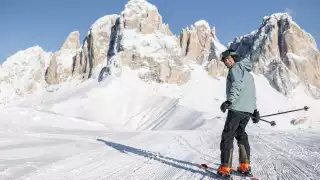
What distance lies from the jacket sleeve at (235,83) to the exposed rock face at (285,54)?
8610 centimetres

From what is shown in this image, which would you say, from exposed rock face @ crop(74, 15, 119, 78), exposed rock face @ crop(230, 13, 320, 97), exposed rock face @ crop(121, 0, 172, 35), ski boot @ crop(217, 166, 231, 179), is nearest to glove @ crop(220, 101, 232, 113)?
ski boot @ crop(217, 166, 231, 179)

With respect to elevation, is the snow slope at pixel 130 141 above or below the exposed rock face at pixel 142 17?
below

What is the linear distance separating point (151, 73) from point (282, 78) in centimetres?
3308

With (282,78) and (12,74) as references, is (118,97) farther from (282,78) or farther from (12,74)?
(12,74)

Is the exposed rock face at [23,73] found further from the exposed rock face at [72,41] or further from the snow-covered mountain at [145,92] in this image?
the exposed rock face at [72,41]

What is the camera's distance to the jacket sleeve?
5906 millimetres

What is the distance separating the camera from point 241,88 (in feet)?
20.0

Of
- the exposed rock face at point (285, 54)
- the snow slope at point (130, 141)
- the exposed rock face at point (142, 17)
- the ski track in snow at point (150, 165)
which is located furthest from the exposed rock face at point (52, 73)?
the ski track in snow at point (150, 165)

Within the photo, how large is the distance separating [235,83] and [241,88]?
0.19m

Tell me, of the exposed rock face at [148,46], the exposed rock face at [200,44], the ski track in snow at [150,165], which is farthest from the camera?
the exposed rock face at [200,44]

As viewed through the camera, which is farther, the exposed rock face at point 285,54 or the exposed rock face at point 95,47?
the exposed rock face at point 95,47

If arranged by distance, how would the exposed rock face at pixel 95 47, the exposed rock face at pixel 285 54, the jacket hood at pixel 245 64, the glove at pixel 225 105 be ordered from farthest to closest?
the exposed rock face at pixel 95 47, the exposed rock face at pixel 285 54, the jacket hood at pixel 245 64, the glove at pixel 225 105

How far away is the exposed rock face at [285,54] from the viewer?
90.1 m

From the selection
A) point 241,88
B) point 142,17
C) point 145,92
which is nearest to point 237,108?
point 241,88
